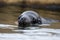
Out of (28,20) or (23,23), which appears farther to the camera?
(28,20)

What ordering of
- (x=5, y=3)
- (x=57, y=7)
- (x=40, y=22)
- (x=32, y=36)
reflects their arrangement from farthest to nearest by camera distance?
(x=5, y=3), (x=57, y=7), (x=40, y=22), (x=32, y=36)

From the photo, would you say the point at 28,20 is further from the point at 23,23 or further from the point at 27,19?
the point at 23,23

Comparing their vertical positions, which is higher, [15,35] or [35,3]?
[35,3]

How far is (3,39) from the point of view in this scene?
Answer: 676cm

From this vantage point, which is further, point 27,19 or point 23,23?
point 27,19

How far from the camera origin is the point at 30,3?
21.2m

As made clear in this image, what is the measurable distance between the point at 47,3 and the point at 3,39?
45.5ft

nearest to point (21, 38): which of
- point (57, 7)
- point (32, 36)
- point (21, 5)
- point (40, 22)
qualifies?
point (32, 36)

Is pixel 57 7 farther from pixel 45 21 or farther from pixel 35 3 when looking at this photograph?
pixel 45 21

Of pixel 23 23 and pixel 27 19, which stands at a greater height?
pixel 27 19

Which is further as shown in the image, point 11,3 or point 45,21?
point 11,3

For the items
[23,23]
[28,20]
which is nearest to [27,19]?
[28,20]

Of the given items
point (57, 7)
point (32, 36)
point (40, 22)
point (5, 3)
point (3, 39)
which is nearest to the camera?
point (3, 39)

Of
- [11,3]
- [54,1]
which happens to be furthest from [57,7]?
[11,3]
